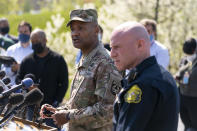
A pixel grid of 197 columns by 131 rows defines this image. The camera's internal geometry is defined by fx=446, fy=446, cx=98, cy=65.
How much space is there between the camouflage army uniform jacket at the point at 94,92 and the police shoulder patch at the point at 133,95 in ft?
3.26

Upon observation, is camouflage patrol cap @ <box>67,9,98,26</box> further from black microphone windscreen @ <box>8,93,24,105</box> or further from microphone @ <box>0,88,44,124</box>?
black microphone windscreen @ <box>8,93,24,105</box>

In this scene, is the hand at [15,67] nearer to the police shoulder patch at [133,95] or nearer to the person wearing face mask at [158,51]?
the person wearing face mask at [158,51]

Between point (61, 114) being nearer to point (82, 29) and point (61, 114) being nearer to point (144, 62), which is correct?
point (82, 29)

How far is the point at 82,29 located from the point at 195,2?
13.4m

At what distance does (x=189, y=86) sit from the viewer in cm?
804

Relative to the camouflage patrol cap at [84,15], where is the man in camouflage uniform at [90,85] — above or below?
below

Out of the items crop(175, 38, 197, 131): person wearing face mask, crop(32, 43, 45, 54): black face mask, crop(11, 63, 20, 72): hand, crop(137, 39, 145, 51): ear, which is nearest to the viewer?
crop(137, 39, 145, 51): ear

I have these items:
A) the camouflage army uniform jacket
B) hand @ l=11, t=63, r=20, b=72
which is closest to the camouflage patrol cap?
the camouflage army uniform jacket

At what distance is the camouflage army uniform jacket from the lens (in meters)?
3.99

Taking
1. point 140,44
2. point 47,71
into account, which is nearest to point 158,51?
point 47,71

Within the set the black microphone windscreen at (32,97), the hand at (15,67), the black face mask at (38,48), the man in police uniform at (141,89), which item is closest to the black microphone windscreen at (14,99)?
the black microphone windscreen at (32,97)

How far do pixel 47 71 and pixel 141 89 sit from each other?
154 inches

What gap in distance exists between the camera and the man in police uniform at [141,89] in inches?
116

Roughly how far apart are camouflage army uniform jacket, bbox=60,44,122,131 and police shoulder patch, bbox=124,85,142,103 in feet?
3.26
